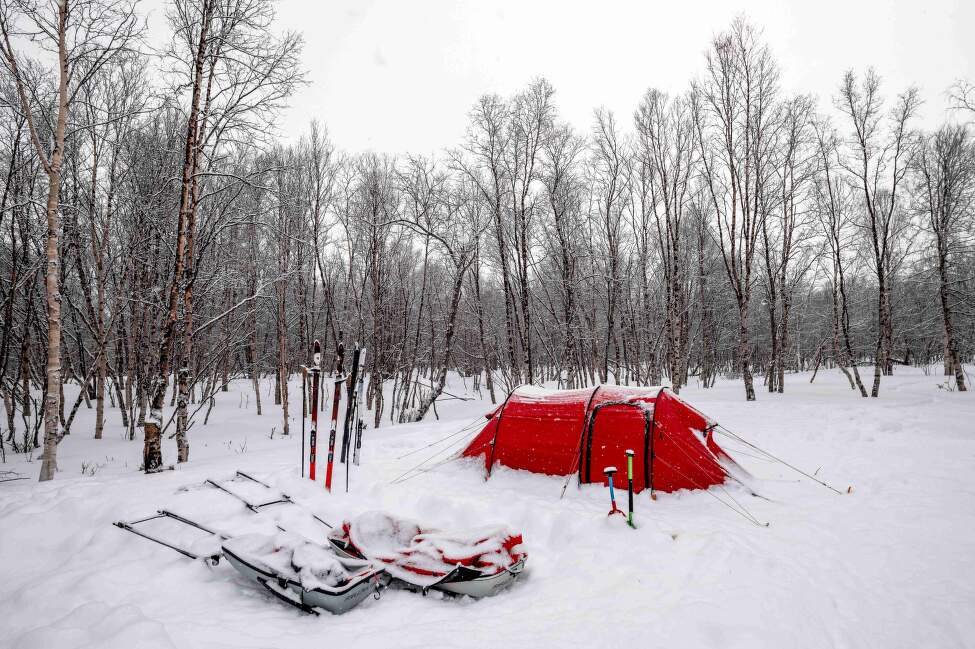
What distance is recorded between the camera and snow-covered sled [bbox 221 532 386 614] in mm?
3406

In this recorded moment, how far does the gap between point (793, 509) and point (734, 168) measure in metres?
13.5

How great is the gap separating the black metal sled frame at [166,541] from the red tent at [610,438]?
13.8 feet

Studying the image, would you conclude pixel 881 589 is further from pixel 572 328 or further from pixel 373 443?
pixel 572 328

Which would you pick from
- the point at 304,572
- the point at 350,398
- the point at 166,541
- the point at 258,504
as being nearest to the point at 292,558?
the point at 304,572

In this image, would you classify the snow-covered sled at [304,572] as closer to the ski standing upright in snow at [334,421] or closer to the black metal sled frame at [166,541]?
the black metal sled frame at [166,541]

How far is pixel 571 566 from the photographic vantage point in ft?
14.4

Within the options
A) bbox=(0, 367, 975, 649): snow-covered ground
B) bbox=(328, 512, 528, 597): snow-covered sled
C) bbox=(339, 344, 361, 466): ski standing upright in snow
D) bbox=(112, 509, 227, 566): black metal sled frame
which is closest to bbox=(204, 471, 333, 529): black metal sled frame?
bbox=(0, 367, 975, 649): snow-covered ground

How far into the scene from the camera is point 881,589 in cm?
384

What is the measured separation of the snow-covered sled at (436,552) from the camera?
3.82 metres

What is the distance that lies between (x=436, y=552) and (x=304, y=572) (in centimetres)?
117

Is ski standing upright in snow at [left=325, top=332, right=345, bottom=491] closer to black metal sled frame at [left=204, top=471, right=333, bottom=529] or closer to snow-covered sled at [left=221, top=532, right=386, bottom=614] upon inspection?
black metal sled frame at [left=204, top=471, right=333, bottom=529]

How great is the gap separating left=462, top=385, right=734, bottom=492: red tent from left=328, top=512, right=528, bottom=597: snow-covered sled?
8.53 feet

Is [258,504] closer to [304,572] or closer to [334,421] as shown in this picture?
[334,421]

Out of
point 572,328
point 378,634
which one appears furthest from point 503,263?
point 378,634
